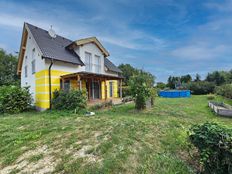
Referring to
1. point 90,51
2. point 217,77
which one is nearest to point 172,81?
point 217,77

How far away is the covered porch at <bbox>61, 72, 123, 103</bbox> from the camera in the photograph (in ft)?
39.7

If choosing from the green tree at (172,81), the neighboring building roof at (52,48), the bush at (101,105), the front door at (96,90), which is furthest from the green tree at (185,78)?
the neighboring building roof at (52,48)

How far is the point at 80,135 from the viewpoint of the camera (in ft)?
15.0

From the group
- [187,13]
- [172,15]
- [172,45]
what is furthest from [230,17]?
[172,45]

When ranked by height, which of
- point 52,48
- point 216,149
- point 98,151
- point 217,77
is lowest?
point 98,151

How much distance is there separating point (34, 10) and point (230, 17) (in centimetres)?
1525

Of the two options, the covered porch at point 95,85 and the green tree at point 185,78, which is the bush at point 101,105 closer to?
the covered porch at point 95,85

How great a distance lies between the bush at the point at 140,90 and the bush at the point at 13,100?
8.38 meters

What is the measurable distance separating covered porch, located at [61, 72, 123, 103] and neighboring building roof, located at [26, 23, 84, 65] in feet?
5.47

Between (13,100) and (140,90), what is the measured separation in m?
9.40

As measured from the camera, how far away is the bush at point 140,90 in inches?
392

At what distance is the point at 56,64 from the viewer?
11.5 m

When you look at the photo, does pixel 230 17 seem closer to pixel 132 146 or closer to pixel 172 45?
pixel 172 45

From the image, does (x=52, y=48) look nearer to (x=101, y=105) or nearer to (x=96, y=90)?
(x=96, y=90)
